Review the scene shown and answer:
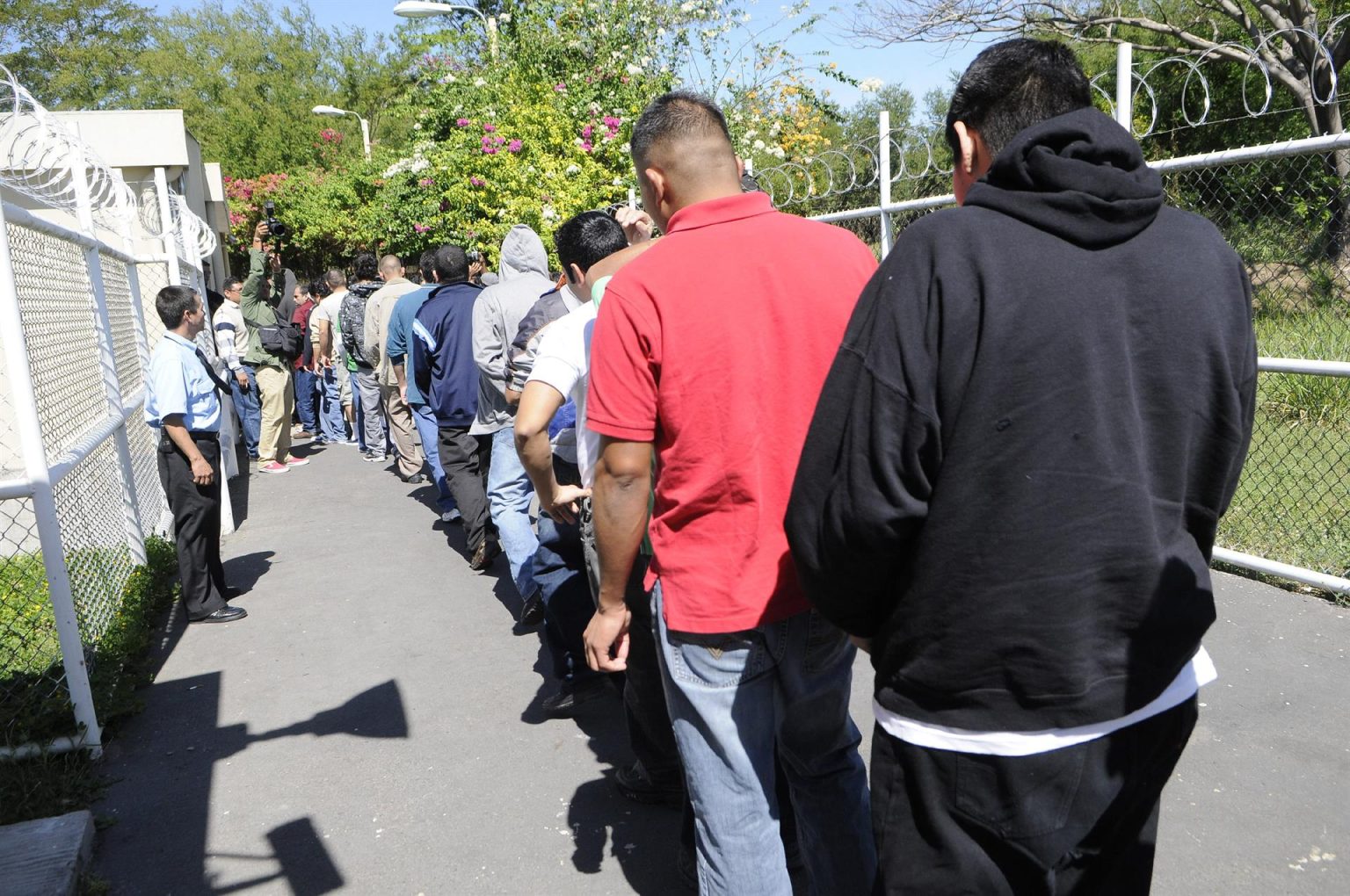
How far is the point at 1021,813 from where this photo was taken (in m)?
1.68

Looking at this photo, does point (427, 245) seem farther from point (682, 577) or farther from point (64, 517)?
point (682, 577)

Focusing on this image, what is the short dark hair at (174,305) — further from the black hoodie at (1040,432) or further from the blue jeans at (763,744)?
the black hoodie at (1040,432)

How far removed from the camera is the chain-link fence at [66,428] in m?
4.13

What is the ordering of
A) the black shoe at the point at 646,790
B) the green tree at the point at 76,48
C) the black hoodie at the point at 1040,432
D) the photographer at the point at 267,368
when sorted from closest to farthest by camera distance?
1. the black hoodie at the point at 1040,432
2. the black shoe at the point at 646,790
3. the photographer at the point at 267,368
4. the green tree at the point at 76,48

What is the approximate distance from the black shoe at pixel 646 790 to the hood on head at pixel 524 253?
3387mm

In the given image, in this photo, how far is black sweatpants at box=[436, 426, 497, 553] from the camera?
672 centimetres

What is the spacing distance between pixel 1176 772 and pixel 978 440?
260cm

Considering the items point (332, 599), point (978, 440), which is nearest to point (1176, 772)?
point (978, 440)

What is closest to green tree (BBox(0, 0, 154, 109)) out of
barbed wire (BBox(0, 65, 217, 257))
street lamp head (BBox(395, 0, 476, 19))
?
→ street lamp head (BBox(395, 0, 476, 19))

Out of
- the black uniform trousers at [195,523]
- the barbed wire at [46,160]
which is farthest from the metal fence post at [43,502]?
the black uniform trousers at [195,523]

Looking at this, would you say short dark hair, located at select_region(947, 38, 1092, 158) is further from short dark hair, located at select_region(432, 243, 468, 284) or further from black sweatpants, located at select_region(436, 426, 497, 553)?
short dark hair, located at select_region(432, 243, 468, 284)

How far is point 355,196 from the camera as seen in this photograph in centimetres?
2777

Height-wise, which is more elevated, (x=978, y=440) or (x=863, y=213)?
(x=863, y=213)

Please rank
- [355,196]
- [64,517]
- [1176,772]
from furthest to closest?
1. [355,196]
2. [64,517]
3. [1176,772]
